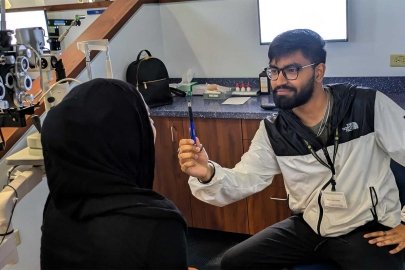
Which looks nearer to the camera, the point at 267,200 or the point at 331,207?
the point at 331,207

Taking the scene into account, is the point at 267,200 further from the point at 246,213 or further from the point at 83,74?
the point at 83,74

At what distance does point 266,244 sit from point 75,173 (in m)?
0.94

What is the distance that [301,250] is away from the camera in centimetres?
180

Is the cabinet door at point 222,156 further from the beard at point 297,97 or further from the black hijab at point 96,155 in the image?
the black hijab at point 96,155

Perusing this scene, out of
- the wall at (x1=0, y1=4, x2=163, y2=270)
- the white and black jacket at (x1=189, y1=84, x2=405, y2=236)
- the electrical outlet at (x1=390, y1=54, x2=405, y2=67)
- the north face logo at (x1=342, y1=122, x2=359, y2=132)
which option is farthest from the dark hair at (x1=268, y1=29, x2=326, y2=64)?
the wall at (x1=0, y1=4, x2=163, y2=270)

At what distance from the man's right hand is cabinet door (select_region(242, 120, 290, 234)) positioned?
0.88 metres

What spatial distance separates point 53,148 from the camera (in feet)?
3.92

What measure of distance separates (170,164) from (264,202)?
63cm

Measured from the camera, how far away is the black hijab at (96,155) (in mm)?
1180

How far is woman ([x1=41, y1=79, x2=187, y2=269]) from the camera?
1.18 m

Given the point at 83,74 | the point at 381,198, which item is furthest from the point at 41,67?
the point at 381,198

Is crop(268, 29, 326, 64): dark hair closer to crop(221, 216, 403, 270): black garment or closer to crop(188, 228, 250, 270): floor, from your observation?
crop(221, 216, 403, 270): black garment

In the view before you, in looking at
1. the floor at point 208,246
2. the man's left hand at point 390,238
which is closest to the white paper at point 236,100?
the floor at point 208,246

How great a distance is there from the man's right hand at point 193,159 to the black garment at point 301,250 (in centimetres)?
37
